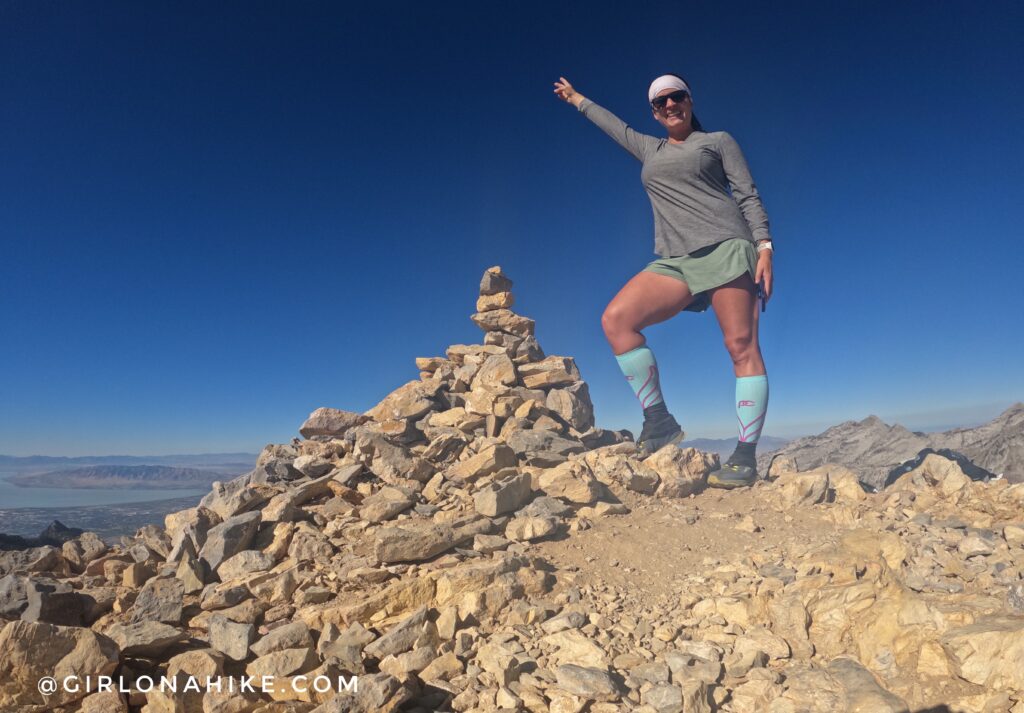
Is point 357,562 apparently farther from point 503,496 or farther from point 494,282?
point 494,282

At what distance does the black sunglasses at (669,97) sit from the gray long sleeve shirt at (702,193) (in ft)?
1.60

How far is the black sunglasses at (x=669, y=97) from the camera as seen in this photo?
6906 millimetres

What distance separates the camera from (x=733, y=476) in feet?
24.8

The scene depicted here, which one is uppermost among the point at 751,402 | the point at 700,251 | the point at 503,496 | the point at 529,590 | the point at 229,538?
the point at 700,251

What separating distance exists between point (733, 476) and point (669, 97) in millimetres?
5115

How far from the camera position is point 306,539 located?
228 inches

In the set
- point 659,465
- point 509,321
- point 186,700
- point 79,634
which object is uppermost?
point 509,321

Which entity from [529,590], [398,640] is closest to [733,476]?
[529,590]

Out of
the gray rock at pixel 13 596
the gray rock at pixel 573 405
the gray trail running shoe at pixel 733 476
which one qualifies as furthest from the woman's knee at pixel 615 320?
the gray rock at pixel 13 596

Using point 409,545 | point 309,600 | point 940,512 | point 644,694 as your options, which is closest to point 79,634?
point 309,600

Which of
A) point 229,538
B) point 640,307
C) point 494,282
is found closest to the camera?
point 229,538

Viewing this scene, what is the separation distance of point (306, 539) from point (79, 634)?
213 cm

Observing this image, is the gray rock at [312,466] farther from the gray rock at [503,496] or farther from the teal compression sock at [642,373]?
the teal compression sock at [642,373]

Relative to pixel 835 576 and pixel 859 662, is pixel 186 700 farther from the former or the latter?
pixel 835 576
